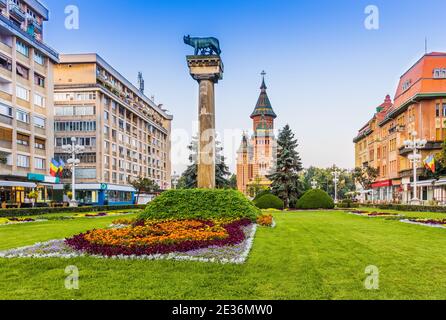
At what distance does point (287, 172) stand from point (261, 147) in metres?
53.3

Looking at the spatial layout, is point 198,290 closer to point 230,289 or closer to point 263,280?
point 230,289

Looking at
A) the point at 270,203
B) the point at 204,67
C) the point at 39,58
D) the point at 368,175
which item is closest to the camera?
the point at 204,67

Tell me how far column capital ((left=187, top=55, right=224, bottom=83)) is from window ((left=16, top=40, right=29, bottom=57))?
95.8 ft

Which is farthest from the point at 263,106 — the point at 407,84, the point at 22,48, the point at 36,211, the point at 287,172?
the point at 36,211

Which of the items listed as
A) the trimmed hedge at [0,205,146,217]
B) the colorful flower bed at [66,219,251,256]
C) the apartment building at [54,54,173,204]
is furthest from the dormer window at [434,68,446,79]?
the colorful flower bed at [66,219,251,256]

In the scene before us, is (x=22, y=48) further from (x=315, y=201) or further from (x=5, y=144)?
(x=315, y=201)

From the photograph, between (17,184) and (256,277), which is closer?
(256,277)

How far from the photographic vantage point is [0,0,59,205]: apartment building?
131ft

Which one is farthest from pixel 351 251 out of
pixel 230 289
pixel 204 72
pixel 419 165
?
pixel 419 165

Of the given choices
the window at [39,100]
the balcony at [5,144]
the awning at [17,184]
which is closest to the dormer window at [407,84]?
the window at [39,100]

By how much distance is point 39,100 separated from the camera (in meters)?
45.9

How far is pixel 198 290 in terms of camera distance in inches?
246

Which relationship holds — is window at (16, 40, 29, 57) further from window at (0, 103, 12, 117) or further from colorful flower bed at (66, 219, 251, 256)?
colorful flower bed at (66, 219, 251, 256)

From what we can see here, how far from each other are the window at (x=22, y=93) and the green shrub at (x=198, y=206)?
1204 inches
